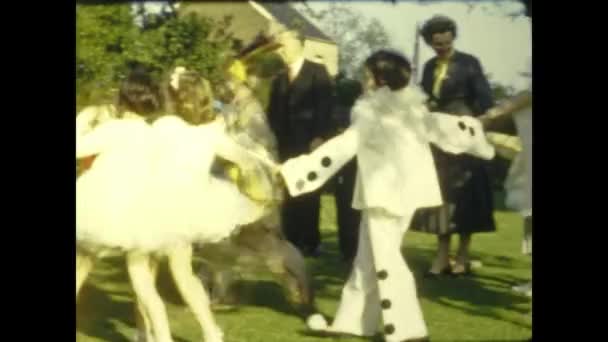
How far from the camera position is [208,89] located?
5809 mm

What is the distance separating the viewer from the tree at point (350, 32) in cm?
580

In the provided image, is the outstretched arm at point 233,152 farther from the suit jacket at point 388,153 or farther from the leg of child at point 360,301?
the leg of child at point 360,301

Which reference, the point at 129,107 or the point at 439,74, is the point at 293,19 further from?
the point at 129,107

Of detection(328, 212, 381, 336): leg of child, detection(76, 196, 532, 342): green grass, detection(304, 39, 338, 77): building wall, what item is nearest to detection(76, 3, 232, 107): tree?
detection(304, 39, 338, 77): building wall

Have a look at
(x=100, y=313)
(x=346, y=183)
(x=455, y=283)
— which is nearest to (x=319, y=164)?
(x=346, y=183)

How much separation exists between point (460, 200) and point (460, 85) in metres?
0.53

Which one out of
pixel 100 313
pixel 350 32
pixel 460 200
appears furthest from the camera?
pixel 100 313

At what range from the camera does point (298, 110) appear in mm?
5875

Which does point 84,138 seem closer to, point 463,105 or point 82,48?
point 82,48

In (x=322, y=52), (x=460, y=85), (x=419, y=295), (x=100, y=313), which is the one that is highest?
(x=322, y=52)

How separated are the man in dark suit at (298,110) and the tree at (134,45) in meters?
0.29

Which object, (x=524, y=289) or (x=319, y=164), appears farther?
(x=524, y=289)

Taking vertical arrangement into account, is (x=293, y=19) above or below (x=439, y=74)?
above
